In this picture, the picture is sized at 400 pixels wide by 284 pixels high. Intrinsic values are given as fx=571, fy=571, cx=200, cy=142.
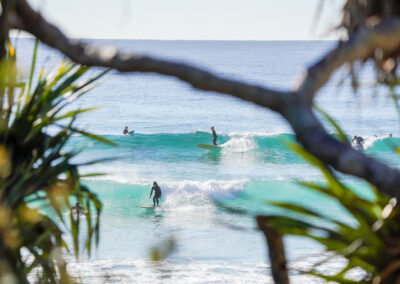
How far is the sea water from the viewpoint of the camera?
1703 millimetres

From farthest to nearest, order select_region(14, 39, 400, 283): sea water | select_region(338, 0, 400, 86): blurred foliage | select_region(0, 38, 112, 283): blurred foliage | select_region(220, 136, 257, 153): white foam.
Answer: select_region(220, 136, 257, 153): white foam → select_region(0, 38, 112, 283): blurred foliage → select_region(14, 39, 400, 283): sea water → select_region(338, 0, 400, 86): blurred foliage

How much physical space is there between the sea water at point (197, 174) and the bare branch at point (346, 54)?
1.4 inches

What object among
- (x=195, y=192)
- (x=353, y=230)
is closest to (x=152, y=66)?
(x=353, y=230)

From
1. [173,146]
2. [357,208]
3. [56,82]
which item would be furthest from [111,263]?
[173,146]

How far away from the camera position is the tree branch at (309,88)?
909 mm

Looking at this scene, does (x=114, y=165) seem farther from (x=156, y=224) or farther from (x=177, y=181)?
(x=156, y=224)

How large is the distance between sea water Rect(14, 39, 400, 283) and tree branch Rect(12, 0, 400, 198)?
35 millimetres

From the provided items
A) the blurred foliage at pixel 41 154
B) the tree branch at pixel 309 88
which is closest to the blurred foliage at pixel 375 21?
the tree branch at pixel 309 88

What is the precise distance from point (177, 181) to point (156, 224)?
22.5 feet

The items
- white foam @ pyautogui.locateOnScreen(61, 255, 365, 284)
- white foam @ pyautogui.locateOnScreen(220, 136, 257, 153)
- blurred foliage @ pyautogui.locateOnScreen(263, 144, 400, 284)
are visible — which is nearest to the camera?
blurred foliage @ pyautogui.locateOnScreen(263, 144, 400, 284)

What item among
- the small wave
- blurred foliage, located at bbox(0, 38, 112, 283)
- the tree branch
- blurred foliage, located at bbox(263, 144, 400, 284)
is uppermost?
the tree branch

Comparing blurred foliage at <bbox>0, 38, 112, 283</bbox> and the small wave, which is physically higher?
blurred foliage at <bbox>0, 38, 112, 283</bbox>

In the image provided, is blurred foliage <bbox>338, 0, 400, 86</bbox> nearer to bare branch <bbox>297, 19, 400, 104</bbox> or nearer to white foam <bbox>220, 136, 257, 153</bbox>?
bare branch <bbox>297, 19, 400, 104</bbox>

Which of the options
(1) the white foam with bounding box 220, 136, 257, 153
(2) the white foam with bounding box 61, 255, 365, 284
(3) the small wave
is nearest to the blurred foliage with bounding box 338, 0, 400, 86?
(2) the white foam with bounding box 61, 255, 365, 284
